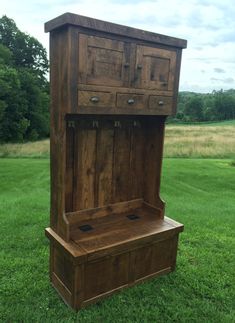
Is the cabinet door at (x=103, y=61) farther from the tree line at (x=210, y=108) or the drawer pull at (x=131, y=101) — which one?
the tree line at (x=210, y=108)

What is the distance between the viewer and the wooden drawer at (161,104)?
7.98ft

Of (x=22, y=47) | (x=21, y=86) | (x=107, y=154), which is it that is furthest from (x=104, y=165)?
(x=22, y=47)

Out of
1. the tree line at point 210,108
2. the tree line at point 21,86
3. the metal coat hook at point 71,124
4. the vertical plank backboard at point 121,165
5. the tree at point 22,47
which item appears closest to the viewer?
the metal coat hook at point 71,124

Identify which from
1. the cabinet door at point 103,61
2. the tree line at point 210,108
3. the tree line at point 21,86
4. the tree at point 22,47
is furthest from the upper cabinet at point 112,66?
the tree line at point 210,108

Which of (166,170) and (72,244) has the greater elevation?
(72,244)

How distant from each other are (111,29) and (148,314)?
215 centimetres

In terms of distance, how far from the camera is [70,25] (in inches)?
73.4

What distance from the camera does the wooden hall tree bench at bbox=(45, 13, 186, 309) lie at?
2.03m

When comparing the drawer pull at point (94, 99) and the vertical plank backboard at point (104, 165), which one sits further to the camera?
the vertical plank backboard at point (104, 165)

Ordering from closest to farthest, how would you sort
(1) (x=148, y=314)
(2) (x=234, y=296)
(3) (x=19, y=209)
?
(1) (x=148, y=314) → (2) (x=234, y=296) → (3) (x=19, y=209)

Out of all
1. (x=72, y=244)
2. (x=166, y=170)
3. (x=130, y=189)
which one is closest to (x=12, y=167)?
(x=166, y=170)

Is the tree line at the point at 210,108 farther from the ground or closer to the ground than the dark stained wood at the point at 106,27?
closer to the ground

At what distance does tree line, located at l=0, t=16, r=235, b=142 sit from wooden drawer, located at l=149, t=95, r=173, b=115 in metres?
12.7

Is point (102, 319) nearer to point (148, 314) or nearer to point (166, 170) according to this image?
point (148, 314)
